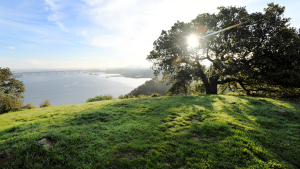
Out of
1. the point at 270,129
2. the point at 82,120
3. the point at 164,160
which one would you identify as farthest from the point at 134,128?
the point at 270,129

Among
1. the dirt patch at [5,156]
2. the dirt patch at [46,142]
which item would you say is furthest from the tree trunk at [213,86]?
the dirt patch at [5,156]

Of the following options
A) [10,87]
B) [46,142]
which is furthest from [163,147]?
[10,87]

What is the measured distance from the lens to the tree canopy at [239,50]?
492 inches

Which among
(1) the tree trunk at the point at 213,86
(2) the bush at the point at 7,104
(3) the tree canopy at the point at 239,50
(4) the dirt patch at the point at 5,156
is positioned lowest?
(2) the bush at the point at 7,104

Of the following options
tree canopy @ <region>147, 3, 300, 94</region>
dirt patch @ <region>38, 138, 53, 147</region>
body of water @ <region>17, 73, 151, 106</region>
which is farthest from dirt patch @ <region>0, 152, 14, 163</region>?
body of water @ <region>17, 73, 151, 106</region>

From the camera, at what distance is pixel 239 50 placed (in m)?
15.0

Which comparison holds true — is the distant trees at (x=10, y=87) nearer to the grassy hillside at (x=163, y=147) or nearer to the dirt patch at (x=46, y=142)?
the grassy hillside at (x=163, y=147)

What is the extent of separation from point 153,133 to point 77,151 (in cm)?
291

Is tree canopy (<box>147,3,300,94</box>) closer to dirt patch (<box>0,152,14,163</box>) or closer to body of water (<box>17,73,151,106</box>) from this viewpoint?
dirt patch (<box>0,152,14,163</box>)

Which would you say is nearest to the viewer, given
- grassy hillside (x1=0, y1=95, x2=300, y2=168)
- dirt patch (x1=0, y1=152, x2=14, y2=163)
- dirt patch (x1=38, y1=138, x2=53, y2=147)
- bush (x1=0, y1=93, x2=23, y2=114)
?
dirt patch (x1=0, y1=152, x2=14, y2=163)

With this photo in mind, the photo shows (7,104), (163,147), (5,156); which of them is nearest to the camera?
(5,156)

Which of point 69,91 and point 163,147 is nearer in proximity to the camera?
point 163,147

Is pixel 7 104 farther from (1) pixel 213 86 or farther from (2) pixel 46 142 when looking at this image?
(1) pixel 213 86

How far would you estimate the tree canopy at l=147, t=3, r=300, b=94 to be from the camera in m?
12.5
